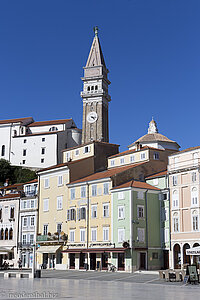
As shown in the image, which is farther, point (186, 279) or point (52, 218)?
point (52, 218)

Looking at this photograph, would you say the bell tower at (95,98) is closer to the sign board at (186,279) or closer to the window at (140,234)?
the window at (140,234)

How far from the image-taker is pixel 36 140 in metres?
121

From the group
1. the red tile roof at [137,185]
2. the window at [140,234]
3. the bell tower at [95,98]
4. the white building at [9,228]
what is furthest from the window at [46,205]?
the bell tower at [95,98]

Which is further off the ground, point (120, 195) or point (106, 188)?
point (106, 188)

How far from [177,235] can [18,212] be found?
83.0 ft

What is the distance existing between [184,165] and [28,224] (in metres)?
24.8

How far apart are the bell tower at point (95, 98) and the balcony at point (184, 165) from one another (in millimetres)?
62023

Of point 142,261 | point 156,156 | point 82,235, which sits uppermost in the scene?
point 156,156

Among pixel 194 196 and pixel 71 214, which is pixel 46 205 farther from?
pixel 194 196

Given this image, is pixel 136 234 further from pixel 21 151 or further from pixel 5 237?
pixel 21 151

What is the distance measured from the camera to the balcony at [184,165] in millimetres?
51156

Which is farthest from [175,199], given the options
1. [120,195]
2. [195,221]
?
[120,195]

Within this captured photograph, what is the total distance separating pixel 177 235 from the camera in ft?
169

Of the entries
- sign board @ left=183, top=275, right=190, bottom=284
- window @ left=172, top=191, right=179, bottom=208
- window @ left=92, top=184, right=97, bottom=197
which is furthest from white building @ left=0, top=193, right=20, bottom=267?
sign board @ left=183, top=275, right=190, bottom=284
